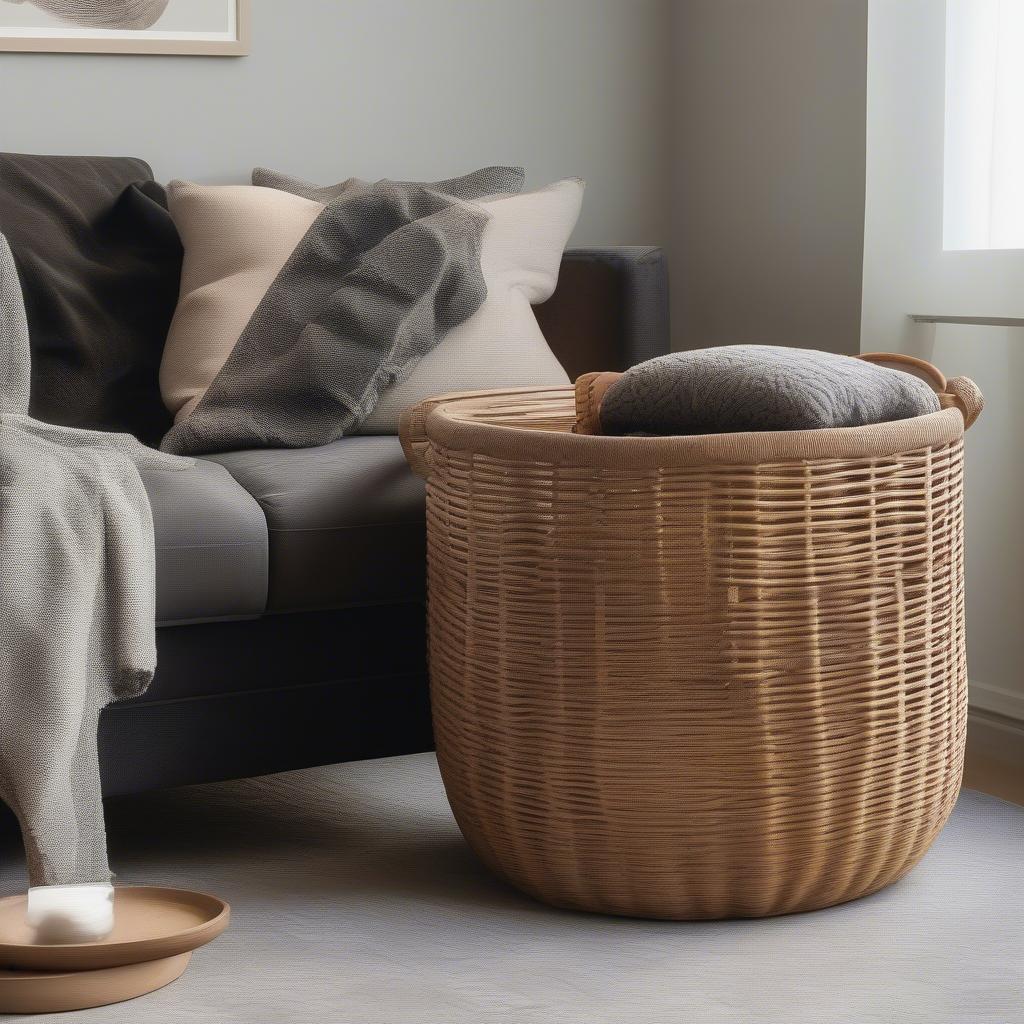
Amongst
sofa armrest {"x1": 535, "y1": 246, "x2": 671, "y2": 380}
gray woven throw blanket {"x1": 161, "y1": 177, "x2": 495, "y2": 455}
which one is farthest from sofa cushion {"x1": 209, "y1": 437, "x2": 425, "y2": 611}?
sofa armrest {"x1": 535, "y1": 246, "x2": 671, "y2": 380}

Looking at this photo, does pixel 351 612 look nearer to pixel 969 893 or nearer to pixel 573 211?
pixel 969 893

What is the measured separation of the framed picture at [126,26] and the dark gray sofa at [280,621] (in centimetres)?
101

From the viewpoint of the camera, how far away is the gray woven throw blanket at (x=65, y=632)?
150 centimetres

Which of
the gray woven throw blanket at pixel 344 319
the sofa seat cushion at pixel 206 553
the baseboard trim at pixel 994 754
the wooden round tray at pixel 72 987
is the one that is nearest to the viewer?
the wooden round tray at pixel 72 987

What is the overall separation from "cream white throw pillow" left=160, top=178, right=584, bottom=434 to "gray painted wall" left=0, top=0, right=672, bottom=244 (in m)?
0.34

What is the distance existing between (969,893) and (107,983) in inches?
37.5

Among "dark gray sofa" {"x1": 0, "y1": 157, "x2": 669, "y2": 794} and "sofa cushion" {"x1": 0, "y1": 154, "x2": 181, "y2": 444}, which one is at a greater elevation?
"sofa cushion" {"x1": 0, "y1": 154, "x2": 181, "y2": 444}

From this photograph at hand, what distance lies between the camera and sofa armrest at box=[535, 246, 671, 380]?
240cm

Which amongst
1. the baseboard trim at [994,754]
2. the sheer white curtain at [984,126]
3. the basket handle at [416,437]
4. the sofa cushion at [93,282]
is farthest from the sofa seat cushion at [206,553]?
the sheer white curtain at [984,126]

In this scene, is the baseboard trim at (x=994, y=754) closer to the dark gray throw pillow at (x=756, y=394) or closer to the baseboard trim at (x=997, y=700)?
the baseboard trim at (x=997, y=700)

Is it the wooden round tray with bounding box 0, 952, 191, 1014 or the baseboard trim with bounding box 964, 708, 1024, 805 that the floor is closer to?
the wooden round tray with bounding box 0, 952, 191, 1014

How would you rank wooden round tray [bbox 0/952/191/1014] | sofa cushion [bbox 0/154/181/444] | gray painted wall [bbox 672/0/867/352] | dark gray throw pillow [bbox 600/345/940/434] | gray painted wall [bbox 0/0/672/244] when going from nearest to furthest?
wooden round tray [bbox 0/952/191/1014] → dark gray throw pillow [bbox 600/345/940/434] → sofa cushion [bbox 0/154/181/444] → gray painted wall [bbox 672/0/867/352] → gray painted wall [bbox 0/0/672/244]

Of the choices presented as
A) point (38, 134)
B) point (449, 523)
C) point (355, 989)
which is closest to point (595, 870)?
point (355, 989)

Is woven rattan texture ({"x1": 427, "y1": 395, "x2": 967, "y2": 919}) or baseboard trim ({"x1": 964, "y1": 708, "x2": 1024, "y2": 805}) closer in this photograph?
woven rattan texture ({"x1": 427, "y1": 395, "x2": 967, "y2": 919})
